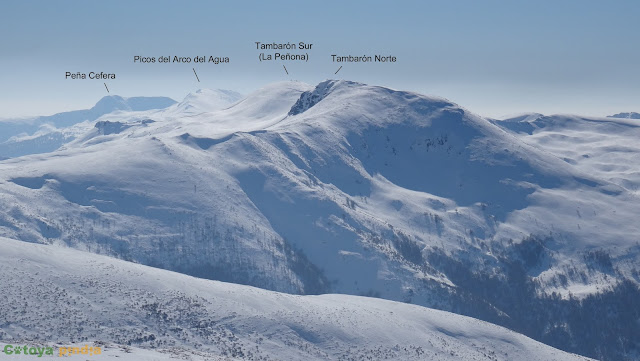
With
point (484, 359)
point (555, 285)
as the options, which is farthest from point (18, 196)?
point (555, 285)

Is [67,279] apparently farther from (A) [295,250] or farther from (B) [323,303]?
(A) [295,250]

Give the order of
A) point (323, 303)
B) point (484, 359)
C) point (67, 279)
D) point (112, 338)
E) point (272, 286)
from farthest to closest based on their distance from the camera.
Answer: point (272, 286) < point (323, 303) < point (484, 359) < point (67, 279) < point (112, 338)

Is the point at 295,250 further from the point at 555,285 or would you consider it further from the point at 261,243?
the point at 555,285

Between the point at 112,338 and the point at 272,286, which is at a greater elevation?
the point at 112,338

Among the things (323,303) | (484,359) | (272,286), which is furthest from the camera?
(272,286)

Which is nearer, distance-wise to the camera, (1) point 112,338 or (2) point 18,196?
(1) point 112,338

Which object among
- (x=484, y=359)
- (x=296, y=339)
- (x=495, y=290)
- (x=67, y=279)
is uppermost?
(x=67, y=279)
